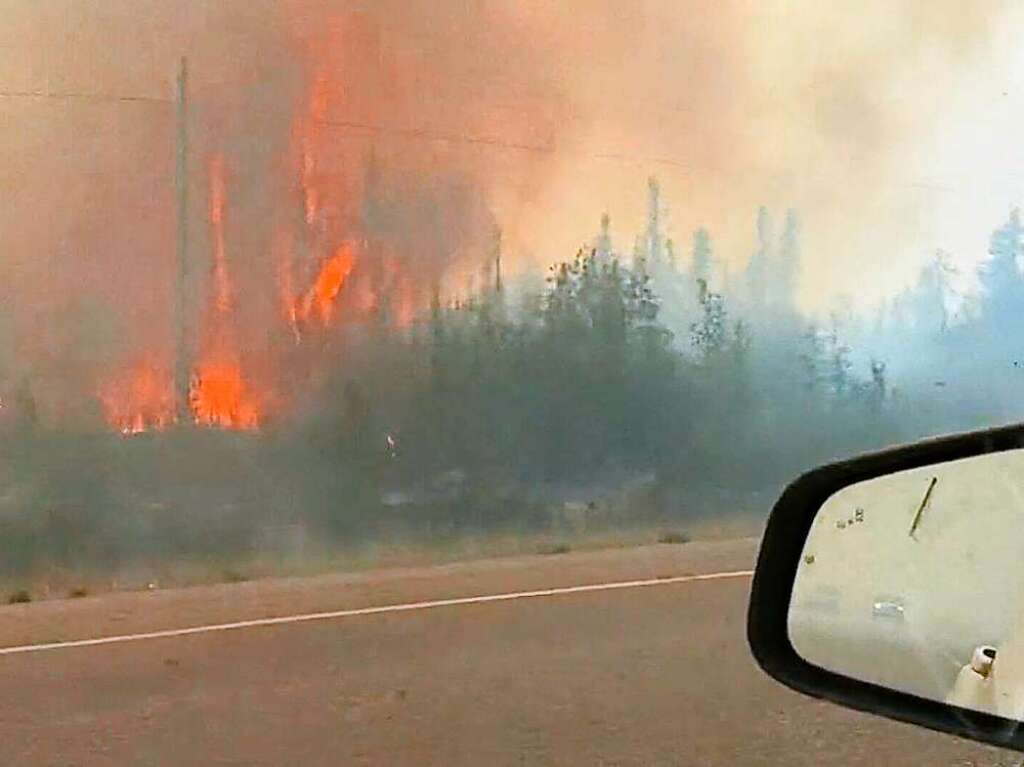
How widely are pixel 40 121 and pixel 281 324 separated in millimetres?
1226

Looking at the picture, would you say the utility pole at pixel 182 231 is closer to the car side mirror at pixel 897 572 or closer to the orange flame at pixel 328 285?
the orange flame at pixel 328 285

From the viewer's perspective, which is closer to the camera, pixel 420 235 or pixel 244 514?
pixel 244 514

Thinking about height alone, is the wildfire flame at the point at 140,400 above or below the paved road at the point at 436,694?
above

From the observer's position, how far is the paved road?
276 centimetres

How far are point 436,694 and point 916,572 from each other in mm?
1692

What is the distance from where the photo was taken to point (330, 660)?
333 cm

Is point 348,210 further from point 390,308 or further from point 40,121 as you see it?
point 40,121

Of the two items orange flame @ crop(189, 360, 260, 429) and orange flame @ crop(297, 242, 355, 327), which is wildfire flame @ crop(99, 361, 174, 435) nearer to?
orange flame @ crop(189, 360, 260, 429)

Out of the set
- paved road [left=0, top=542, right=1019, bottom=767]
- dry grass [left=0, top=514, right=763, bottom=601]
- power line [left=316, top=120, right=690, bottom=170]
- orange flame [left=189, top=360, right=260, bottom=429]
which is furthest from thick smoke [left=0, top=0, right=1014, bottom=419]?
paved road [left=0, top=542, right=1019, bottom=767]

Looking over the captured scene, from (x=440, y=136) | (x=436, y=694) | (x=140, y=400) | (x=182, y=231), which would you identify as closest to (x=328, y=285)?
(x=182, y=231)

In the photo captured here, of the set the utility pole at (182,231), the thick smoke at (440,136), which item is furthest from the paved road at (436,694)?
the thick smoke at (440,136)

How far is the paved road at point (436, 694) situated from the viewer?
109 inches

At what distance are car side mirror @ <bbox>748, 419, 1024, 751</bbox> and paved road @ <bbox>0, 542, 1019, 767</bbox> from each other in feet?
3.27

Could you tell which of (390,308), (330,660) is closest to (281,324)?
(390,308)
